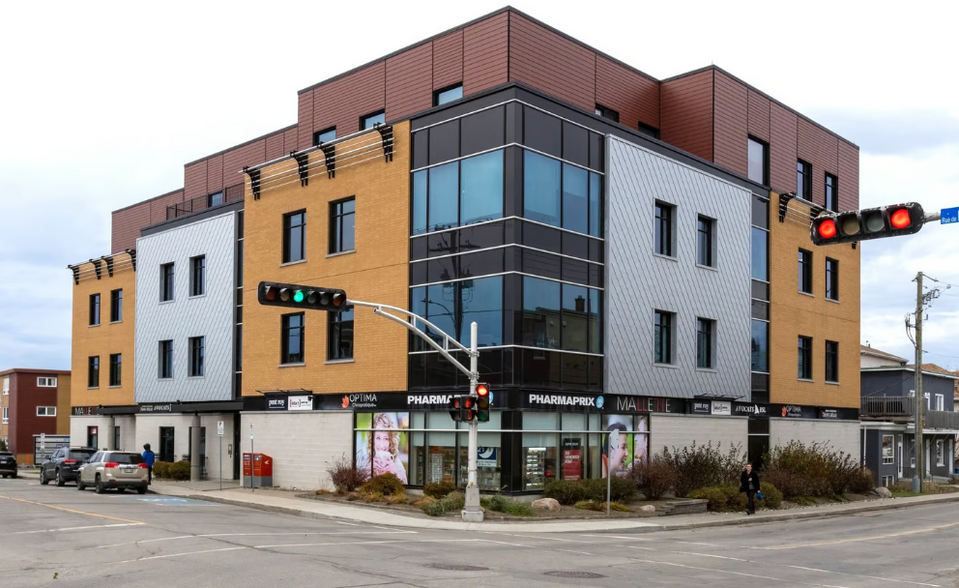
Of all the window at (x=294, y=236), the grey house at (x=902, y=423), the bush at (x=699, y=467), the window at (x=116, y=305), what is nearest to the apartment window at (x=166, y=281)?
the window at (x=116, y=305)

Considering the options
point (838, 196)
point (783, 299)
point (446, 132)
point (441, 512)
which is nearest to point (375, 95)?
point (446, 132)

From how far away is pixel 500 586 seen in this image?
1454 centimetres

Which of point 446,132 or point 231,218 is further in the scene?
point 231,218

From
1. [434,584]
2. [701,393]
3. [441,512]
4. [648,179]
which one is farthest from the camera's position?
[701,393]

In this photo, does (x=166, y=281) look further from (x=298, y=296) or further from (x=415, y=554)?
(x=415, y=554)

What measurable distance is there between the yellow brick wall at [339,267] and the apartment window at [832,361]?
23.1 m

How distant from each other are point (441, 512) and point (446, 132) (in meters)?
12.6

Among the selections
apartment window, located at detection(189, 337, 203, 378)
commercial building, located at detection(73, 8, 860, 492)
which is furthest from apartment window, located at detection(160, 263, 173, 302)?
commercial building, located at detection(73, 8, 860, 492)

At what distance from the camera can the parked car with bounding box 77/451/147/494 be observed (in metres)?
37.0

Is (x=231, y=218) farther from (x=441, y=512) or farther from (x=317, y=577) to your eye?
(x=317, y=577)

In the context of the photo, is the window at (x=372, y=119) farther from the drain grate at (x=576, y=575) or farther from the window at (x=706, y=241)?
the drain grate at (x=576, y=575)

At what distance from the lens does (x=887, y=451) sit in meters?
52.2

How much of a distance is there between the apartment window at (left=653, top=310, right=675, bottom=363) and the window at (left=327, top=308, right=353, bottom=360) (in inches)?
440

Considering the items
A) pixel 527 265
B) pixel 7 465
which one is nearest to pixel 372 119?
pixel 527 265
